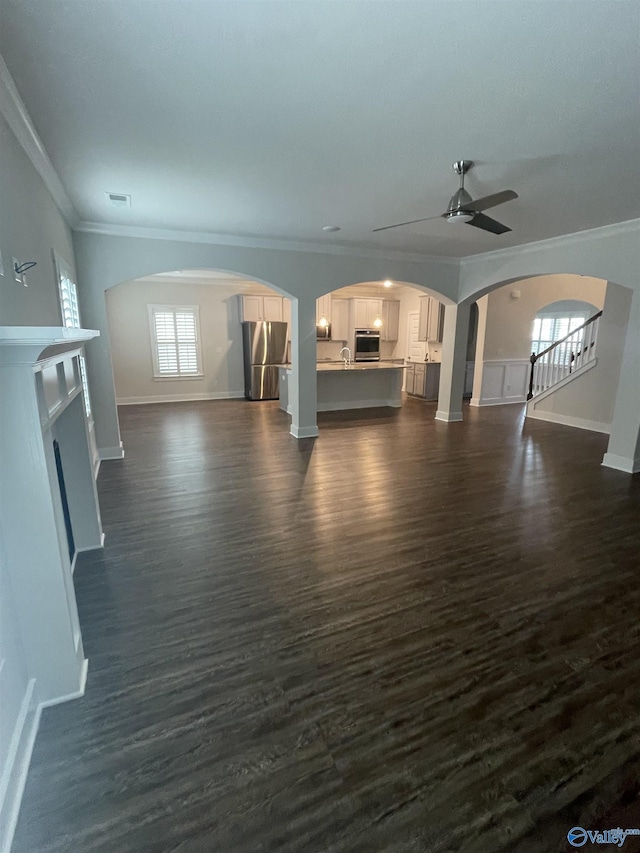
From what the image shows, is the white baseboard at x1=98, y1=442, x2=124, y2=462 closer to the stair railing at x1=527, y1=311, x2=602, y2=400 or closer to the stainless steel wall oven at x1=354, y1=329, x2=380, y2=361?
the stainless steel wall oven at x1=354, y1=329, x2=380, y2=361

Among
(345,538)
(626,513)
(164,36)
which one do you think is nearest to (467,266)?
(626,513)

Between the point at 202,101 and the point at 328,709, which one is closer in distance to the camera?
the point at 328,709

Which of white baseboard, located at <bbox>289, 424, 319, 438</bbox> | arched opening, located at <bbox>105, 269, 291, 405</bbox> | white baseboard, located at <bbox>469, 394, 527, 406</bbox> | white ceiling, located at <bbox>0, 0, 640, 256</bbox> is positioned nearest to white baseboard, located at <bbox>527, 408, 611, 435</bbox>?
white baseboard, located at <bbox>469, 394, 527, 406</bbox>

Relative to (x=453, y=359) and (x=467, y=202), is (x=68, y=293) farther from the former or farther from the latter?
(x=453, y=359)

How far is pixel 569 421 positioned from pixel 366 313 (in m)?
5.60

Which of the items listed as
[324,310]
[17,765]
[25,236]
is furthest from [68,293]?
[324,310]

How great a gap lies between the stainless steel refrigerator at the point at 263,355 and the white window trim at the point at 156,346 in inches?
42.5

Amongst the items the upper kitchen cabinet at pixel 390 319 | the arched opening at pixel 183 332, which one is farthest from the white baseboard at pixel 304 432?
the upper kitchen cabinet at pixel 390 319

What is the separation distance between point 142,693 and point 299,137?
129 inches

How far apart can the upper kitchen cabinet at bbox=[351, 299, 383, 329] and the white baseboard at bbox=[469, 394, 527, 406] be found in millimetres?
3417

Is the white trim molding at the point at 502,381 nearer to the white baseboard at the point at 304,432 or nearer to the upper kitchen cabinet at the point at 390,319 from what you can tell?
the upper kitchen cabinet at the point at 390,319

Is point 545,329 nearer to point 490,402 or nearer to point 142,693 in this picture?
point 490,402

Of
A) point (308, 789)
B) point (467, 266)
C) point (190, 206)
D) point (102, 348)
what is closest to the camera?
point (308, 789)

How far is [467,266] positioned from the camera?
6625mm
